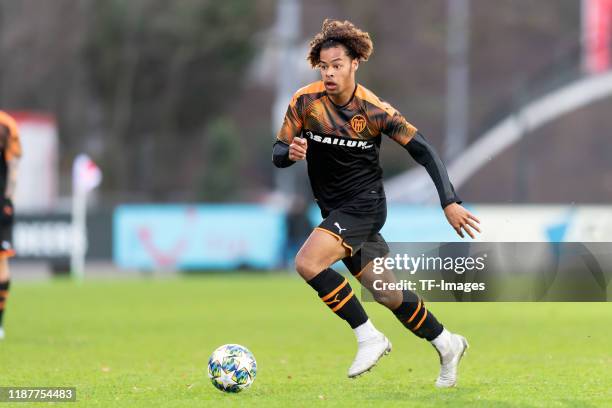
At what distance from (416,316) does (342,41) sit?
6.11 ft

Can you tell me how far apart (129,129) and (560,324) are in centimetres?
3891

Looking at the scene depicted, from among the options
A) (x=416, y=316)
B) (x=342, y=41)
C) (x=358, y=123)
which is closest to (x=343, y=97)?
(x=358, y=123)

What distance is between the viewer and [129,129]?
52344mm

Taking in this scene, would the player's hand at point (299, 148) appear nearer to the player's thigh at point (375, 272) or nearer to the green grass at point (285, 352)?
the player's thigh at point (375, 272)

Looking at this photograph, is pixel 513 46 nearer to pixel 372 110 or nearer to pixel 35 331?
pixel 35 331

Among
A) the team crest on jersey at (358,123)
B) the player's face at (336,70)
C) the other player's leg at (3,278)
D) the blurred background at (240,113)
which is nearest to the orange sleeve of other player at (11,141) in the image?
the other player's leg at (3,278)

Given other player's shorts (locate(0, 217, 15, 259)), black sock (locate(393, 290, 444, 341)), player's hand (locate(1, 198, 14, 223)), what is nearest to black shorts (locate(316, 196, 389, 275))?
black sock (locate(393, 290, 444, 341))

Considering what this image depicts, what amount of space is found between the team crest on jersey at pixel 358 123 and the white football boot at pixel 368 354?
4.48 ft

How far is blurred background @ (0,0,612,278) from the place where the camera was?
28.3 m

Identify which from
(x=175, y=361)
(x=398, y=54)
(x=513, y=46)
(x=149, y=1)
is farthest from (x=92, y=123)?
(x=175, y=361)

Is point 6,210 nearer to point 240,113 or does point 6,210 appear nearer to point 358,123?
point 358,123

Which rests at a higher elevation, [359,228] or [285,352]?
[359,228]

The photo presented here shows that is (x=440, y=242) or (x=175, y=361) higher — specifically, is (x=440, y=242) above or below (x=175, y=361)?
above

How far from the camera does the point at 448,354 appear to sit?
28.1 ft
